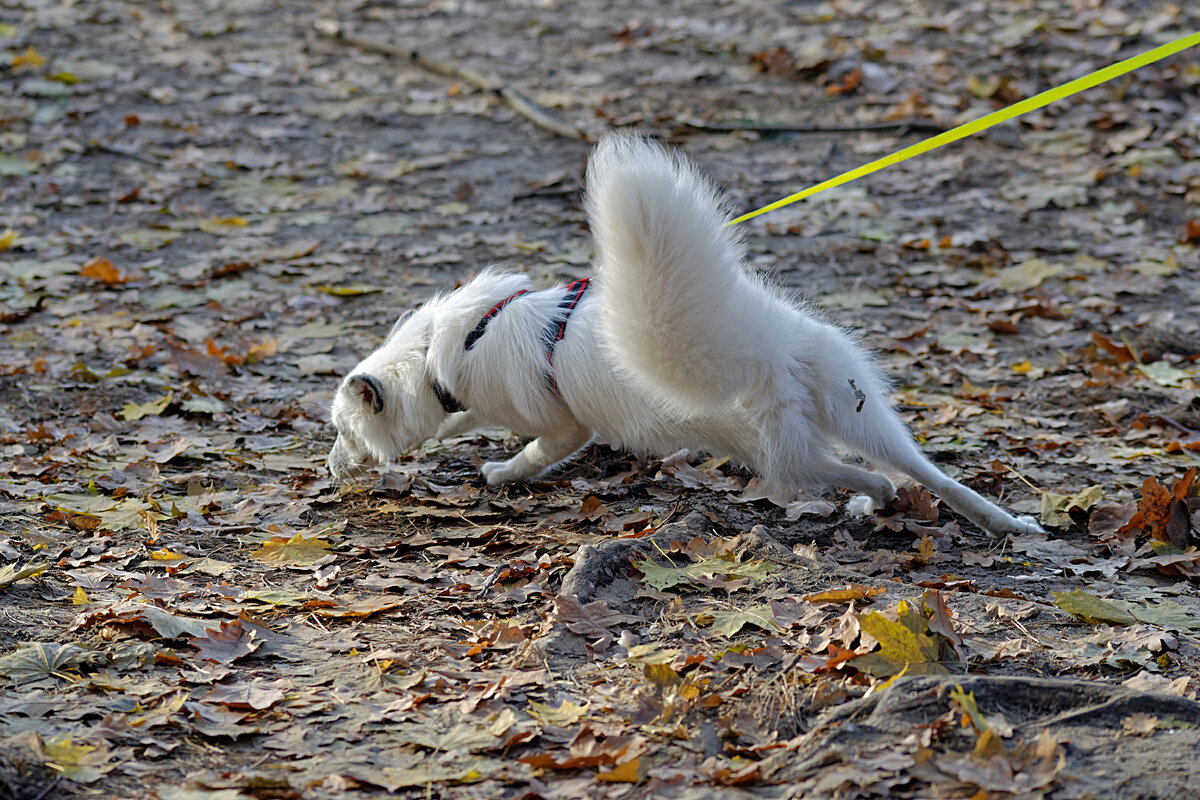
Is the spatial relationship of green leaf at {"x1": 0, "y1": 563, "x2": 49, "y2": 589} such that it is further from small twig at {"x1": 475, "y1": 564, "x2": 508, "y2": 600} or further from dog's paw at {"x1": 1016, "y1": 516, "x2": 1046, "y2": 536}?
dog's paw at {"x1": 1016, "y1": 516, "x2": 1046, "y2": 536}

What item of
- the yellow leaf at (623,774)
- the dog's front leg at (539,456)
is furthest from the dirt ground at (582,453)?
the dog's front leg at (539,456)

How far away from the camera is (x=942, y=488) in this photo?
4.23 metres

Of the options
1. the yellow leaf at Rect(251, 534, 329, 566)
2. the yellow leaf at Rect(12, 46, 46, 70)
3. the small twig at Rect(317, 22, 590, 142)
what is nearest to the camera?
the yellow leaf at Rect(251, 534, 329, 566)

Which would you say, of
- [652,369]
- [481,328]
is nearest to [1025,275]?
[481,328]

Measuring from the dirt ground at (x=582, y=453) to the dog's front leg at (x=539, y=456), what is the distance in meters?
0.11

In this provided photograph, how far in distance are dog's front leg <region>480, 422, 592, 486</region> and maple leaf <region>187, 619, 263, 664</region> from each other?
1881 mm

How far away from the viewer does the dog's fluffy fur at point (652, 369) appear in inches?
136

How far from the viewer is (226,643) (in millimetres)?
3150

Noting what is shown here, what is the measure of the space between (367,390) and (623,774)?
2.72 metres

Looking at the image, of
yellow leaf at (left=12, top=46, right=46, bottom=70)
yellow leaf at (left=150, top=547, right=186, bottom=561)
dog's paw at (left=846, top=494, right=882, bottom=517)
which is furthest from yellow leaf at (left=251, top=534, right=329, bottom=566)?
yellow leaf at (left=12, top=46, right=46, bottom=70)

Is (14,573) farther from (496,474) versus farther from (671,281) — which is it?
(671,281)

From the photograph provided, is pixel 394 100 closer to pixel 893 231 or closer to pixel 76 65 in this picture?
pixel 76 65

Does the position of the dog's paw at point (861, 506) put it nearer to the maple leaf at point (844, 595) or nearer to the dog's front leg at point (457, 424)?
the maple leaf at point (844, 595)

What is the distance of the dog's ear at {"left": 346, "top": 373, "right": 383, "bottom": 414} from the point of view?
15.3 ft
